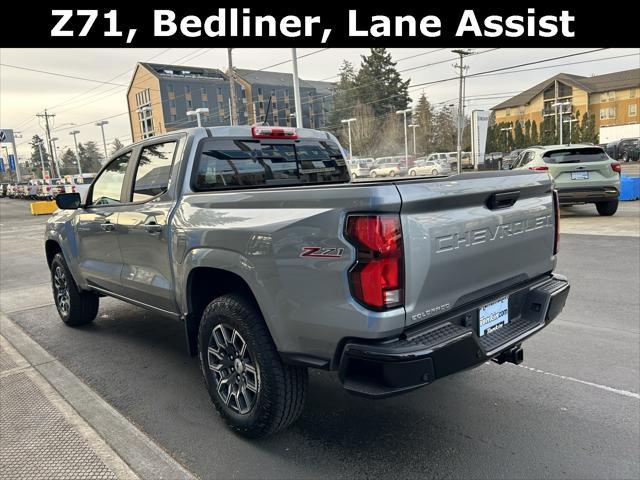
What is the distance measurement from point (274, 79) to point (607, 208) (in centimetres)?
8972

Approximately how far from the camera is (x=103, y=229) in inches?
177

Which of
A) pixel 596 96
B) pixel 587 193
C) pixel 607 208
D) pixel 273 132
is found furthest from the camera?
pixel 596 96

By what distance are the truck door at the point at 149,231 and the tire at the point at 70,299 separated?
1461mm

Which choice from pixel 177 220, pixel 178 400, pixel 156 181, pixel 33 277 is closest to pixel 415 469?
pixel 178 400

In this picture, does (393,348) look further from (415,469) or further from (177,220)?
(177,220)

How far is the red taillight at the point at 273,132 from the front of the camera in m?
3.97

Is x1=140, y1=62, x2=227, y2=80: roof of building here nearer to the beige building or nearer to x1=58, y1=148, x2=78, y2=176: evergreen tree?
x1=58, y1=148, x2=78, y2=176: evergreen tree

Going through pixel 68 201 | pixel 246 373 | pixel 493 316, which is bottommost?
pixel 246 373

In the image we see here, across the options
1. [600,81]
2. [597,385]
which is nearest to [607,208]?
[597,385]

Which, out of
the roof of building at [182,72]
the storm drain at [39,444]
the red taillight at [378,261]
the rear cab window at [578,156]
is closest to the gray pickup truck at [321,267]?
the red taillight at [378,261]

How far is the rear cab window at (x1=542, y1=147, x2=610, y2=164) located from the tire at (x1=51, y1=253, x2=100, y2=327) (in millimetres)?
9829

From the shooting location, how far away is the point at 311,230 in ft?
7.99

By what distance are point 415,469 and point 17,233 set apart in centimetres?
1828

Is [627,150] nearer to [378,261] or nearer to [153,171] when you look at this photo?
[153,171]
